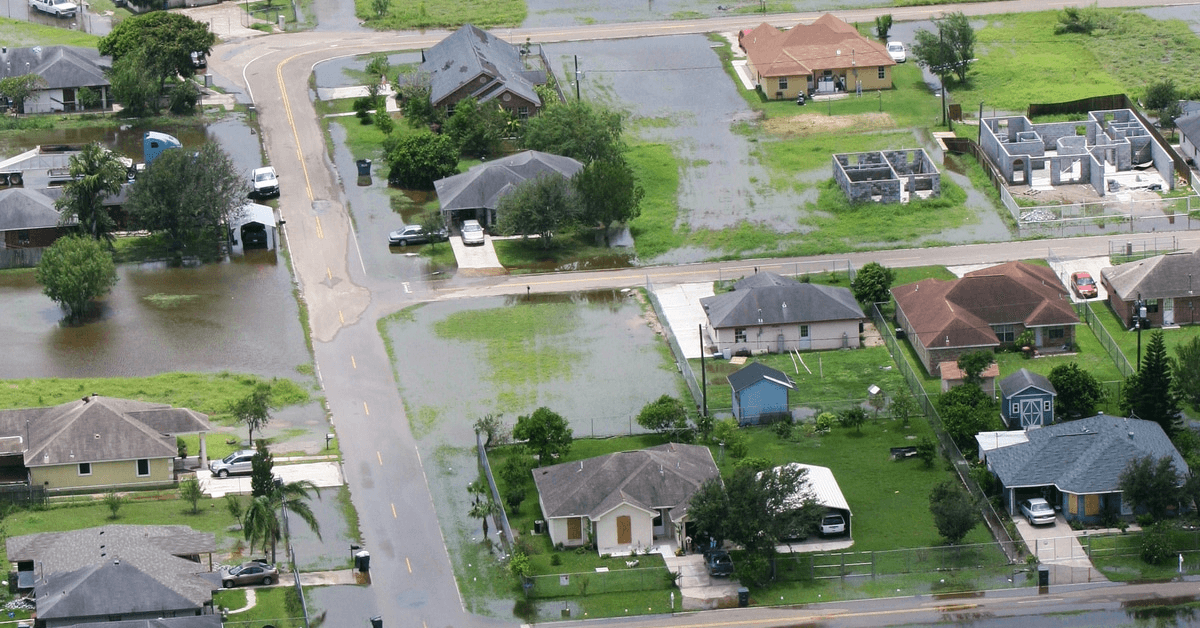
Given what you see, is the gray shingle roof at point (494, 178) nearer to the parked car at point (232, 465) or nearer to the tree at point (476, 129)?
the tree at point (476, 129)

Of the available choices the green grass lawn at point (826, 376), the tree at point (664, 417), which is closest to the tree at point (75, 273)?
the green grass lawn at point (826, 376)

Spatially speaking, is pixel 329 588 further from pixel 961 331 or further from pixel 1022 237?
pixel 1022 237

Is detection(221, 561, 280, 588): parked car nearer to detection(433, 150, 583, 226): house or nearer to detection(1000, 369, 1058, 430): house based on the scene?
detection(1000, 369, 1058, 430): house

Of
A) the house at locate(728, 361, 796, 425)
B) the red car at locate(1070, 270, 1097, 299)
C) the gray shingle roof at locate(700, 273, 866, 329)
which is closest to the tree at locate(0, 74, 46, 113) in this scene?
the gray shingle roof at locate(700, 273, 866, 329)


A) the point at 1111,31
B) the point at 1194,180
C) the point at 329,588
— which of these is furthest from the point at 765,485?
the point at 1111,31

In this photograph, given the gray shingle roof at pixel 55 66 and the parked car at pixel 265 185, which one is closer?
the parked car at pixel 265 185

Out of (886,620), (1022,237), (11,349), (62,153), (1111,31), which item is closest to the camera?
(886,620)
